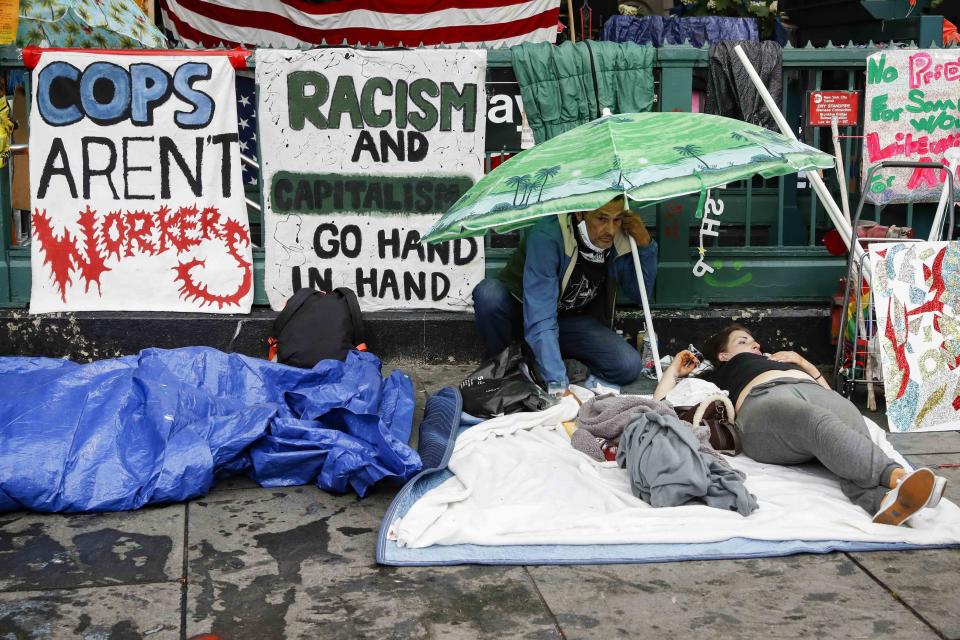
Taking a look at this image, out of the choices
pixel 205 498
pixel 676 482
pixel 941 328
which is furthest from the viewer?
pixel 941 328

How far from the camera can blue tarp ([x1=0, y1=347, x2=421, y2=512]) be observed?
4234mm

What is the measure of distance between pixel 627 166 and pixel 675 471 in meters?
1.23

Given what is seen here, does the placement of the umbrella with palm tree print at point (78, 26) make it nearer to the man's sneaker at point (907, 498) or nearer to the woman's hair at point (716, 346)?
the woman's hair at point (716, 346)

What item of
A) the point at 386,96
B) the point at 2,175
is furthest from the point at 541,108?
the point at 2,175

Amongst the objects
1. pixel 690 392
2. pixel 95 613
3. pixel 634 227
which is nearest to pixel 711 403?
pixel 690 392

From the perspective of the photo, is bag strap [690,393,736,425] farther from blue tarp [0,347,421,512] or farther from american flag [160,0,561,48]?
american flag [160,0,561,48]

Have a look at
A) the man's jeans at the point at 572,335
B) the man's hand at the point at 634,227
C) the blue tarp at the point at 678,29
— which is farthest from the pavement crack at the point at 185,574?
the blue tarp at the point at 678,29

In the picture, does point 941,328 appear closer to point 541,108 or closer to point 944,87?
point 944,87

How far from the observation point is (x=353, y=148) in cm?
634

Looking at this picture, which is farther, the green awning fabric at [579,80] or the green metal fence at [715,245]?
the green metal fence at [715,245]

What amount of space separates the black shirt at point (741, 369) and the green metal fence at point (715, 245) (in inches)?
54.2

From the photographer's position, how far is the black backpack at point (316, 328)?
579 cm

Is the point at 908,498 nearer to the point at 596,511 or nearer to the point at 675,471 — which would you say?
the point at 675,471

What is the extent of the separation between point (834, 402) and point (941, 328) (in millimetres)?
1267
